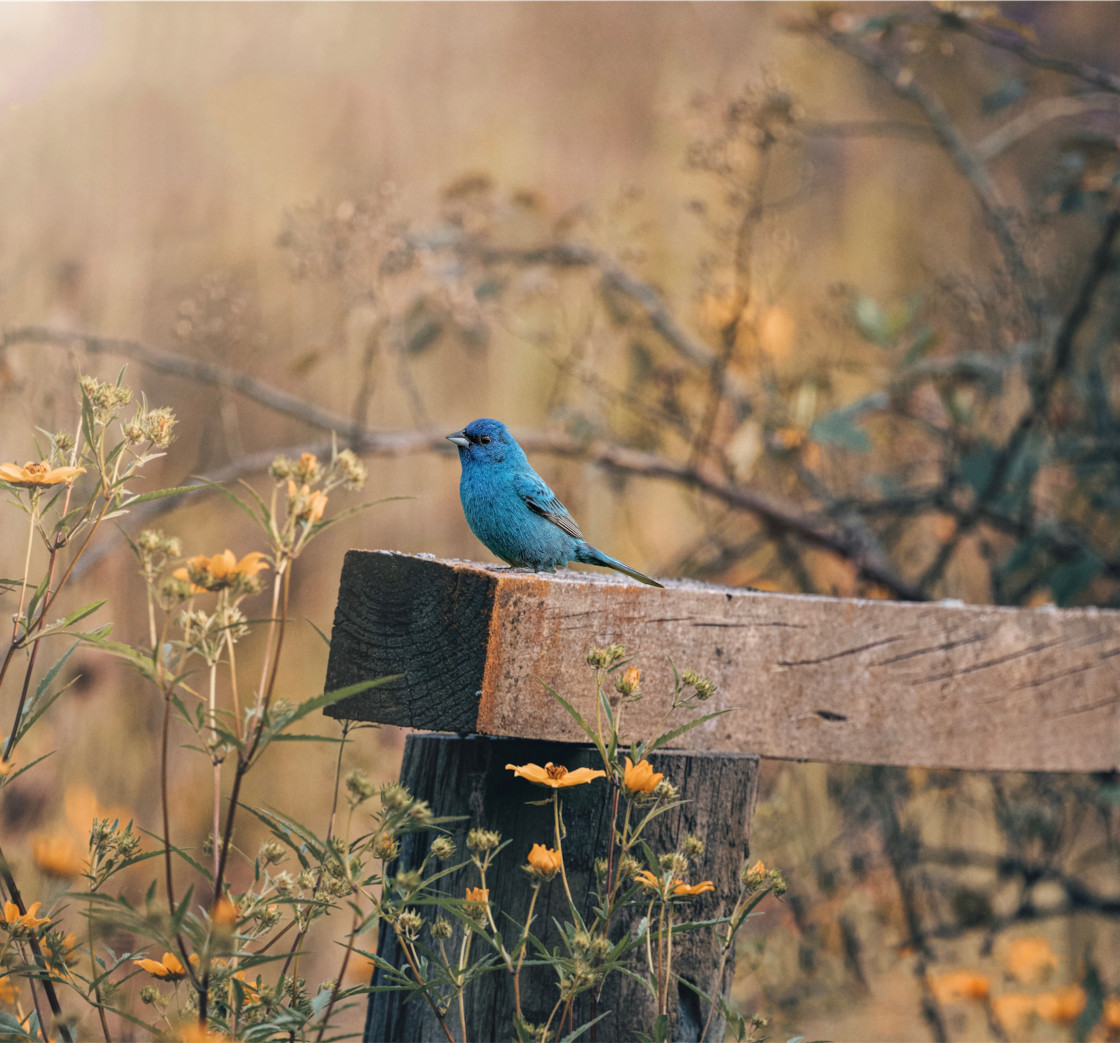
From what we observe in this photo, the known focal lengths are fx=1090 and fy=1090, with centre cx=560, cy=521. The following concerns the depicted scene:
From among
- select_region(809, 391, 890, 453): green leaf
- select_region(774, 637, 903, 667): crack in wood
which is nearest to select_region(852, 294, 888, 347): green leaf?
select_region(809, 391, 890, 453): green leaf

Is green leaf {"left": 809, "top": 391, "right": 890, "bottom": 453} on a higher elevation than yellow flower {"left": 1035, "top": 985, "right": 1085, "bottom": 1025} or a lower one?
higher

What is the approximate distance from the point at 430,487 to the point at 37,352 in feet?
5.04

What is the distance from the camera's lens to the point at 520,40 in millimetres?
5492

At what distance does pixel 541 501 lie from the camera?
1.95m

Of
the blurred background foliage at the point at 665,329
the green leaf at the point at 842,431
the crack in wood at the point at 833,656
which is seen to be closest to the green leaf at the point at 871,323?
the blurred background foliage at the point at 665,329

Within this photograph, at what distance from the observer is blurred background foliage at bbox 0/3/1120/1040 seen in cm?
329

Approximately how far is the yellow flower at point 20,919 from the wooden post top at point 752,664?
417 millimetres

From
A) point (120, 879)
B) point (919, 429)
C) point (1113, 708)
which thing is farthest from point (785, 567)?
point (120, 879)

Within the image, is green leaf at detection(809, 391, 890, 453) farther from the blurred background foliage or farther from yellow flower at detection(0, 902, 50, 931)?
yellow flower at detection(0, 902, 50, 931)

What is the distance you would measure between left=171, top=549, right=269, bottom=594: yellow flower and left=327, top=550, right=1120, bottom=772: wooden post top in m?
0.30

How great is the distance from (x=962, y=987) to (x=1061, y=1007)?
0.75 feet

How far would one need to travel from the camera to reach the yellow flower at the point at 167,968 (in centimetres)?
124

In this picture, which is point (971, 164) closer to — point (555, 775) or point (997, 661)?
point (997, 661)

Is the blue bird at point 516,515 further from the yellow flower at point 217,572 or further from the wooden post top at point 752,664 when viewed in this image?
the yellow flower at point 217,572
